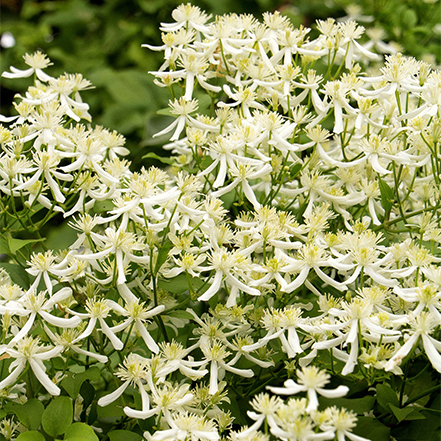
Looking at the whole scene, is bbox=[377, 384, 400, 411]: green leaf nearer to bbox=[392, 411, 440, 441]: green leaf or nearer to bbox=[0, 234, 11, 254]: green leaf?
bbox=[392, 411, 440, 441]: green leaf

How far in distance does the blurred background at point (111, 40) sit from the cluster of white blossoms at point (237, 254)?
0.77 meters

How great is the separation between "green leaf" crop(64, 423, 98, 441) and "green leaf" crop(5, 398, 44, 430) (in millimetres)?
40

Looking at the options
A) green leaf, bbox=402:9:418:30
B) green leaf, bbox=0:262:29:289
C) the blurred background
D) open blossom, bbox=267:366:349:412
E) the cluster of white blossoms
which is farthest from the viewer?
the blurred background

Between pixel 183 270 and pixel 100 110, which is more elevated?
pixel 183 270

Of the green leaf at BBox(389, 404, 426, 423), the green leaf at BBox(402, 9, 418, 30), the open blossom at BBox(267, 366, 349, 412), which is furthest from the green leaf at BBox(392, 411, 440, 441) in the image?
the green leaf at BBox(402, 9, 418, 30)

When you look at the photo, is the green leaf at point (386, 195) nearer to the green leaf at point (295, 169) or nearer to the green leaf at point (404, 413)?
the green leaf at point (295, 169)

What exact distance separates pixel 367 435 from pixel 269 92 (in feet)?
1.12

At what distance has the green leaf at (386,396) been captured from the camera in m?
0.49

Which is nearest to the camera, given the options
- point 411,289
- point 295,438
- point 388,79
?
point 295,438

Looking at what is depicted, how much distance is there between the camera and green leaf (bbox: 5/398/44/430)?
0.51 metres

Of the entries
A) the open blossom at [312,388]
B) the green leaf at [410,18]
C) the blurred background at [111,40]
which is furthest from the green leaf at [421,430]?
the blurred background at [111,40]

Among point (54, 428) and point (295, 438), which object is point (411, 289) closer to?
point (295, 438)

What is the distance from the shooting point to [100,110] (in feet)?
5.90

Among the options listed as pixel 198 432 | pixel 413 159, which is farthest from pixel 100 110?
pixel 198 432
